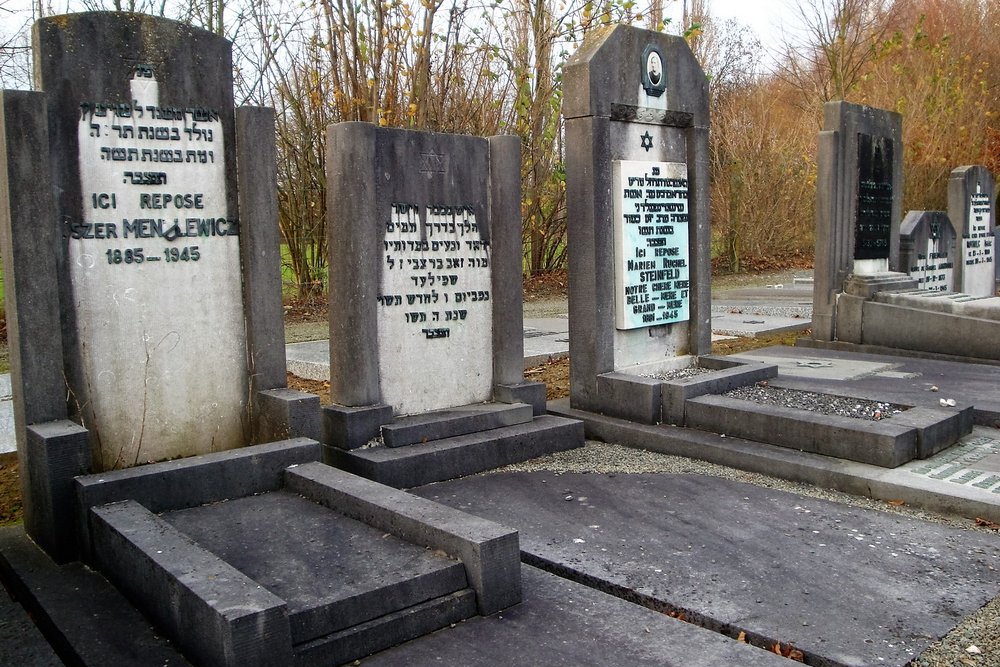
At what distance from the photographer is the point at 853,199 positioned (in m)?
9.53

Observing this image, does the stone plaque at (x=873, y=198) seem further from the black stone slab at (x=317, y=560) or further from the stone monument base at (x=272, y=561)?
the black stone slab at (x=317, y=560)

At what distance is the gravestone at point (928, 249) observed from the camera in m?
10.9

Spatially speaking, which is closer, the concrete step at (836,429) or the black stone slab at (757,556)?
the black stone slab at (757,556)

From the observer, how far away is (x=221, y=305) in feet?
16.0

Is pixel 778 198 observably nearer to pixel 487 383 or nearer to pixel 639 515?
pixel 487 383

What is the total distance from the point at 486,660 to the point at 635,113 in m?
4.66

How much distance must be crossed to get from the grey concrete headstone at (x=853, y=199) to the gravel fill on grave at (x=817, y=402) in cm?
338

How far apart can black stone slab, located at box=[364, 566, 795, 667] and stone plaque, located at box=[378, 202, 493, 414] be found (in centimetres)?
255

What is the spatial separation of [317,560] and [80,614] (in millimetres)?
888

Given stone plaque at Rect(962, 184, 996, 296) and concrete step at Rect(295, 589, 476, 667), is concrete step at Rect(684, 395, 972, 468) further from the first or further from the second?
stone plaque at Rect(962, 184, 996, 296)

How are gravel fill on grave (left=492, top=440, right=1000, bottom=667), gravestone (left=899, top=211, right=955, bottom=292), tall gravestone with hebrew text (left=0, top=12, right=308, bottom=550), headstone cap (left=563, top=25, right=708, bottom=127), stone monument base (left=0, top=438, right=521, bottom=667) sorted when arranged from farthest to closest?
gravestone (left=899, top=211, right=955, bottom=292) < headstone cap (left=563, top=25, right=708, bottom=127) < tall gravestone with hebrew text (left=0, top=12, right=308, bottom=550) < gravel fill on grave (left=492, top=440, right=1000, bottom=667) < stone monument base (left=0, top=438, right=521, bottom=667)

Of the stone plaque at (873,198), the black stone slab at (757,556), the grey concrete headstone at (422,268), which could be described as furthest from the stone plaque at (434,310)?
the stone plaque at (873,198)

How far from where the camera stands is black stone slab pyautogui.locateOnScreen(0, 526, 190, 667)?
2.96 m

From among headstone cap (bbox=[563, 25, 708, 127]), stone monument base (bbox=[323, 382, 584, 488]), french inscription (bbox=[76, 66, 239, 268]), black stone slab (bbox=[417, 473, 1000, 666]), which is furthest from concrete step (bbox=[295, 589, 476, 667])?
headstone cap (bbox=[563, 25, 708, 127])
